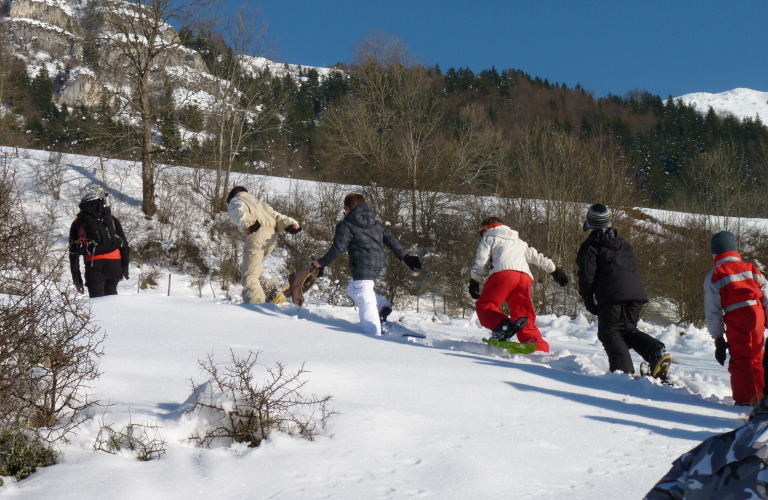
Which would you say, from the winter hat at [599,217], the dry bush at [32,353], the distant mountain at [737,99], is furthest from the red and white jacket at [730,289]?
the distant mountain at [737,99]

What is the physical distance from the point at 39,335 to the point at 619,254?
15.7ft

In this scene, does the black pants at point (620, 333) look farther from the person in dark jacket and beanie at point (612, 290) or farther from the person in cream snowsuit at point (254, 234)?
the person in cream snowsuit at point (254, 234)

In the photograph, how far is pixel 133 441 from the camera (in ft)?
8.74

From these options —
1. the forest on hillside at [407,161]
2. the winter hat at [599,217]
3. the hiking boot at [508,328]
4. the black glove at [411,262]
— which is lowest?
the hiking boot at [508,328]

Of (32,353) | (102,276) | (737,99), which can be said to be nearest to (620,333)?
(32,353)

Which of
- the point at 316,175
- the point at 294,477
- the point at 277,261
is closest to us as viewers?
the point at 294,477

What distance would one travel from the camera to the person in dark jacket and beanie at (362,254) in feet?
20.4

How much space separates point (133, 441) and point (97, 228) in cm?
534

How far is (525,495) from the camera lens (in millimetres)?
2240

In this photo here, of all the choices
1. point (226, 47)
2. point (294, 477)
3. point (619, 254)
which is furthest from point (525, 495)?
point (226, 47)

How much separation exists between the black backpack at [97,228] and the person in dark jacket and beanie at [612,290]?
600cm

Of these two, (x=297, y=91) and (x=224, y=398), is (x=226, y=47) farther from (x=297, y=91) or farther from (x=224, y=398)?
(x=297, y=91)

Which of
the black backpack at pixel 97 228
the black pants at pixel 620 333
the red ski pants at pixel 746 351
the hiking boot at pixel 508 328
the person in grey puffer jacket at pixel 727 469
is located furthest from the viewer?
the black backpack at pixel 97 228

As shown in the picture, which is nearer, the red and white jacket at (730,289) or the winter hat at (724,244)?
the red and white jacket at (730,289)
